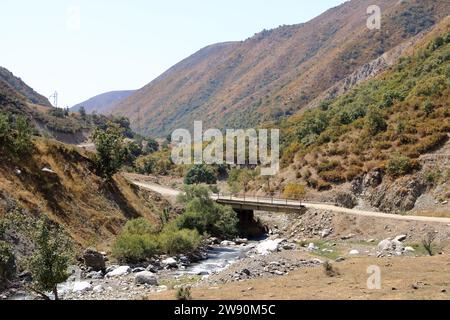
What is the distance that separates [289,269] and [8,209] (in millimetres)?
19830

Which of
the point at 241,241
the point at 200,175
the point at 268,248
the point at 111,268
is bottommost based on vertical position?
the point at 241,241

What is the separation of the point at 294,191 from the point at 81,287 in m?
39.6

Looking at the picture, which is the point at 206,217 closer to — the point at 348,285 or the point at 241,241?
the point at 241,241

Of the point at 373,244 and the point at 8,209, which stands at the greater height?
the point at 8,209

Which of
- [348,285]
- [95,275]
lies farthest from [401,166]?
[95,275]

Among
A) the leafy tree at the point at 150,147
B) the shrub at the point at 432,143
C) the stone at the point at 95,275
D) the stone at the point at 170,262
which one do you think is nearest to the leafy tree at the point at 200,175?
the shrub at the point at 432,143

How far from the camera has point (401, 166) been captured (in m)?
55.1

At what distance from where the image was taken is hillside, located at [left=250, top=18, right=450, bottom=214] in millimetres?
53062

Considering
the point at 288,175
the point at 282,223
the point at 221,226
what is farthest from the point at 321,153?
the point at 221,226

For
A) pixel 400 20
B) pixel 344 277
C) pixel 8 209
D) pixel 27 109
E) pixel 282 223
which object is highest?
pixel 400 20

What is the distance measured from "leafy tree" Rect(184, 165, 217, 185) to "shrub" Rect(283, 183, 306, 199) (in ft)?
96.2

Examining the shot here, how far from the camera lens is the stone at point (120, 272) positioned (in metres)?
31.0
